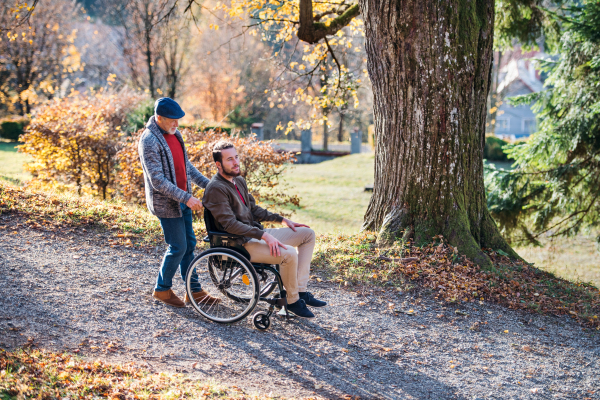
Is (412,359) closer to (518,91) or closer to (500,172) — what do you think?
(500,172)

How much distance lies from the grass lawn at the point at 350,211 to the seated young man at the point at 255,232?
3354 millimetres

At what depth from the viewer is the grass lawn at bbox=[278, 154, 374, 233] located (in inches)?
511

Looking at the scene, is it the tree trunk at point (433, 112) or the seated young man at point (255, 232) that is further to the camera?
the tree trunk at point (433, 112)

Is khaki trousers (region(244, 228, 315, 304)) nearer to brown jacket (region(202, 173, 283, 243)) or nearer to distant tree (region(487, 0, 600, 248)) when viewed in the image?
brown jacket (region(202, 173, 283, 243))

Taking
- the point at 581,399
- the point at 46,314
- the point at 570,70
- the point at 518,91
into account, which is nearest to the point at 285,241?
the point at 46,314

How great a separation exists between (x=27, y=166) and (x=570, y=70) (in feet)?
37.1

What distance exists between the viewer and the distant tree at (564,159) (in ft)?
30.7

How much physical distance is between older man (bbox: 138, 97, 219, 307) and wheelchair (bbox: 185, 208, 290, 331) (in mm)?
159

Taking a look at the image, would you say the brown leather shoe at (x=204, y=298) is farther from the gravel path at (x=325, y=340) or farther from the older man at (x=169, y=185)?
the gravel path at (x=325, y=340)

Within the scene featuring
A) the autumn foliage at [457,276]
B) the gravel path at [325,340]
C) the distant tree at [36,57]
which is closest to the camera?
the gravel path at [325,340]

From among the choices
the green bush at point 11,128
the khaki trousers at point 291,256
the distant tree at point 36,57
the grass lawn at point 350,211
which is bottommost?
the grass lawn at point 350,211

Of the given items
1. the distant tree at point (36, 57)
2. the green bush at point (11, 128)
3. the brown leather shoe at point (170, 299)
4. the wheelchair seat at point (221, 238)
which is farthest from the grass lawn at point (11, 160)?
the wheelchair seat at point (221, 238)

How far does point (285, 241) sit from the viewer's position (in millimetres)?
4387

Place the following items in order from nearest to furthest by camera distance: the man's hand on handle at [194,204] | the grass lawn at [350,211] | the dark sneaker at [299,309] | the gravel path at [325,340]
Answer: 1. the gravel path at [325,340]
2. the man's hand on handle at [194,204]
3. the dark sneaker at [299,309]
4. the grass lawn at [350,211]
